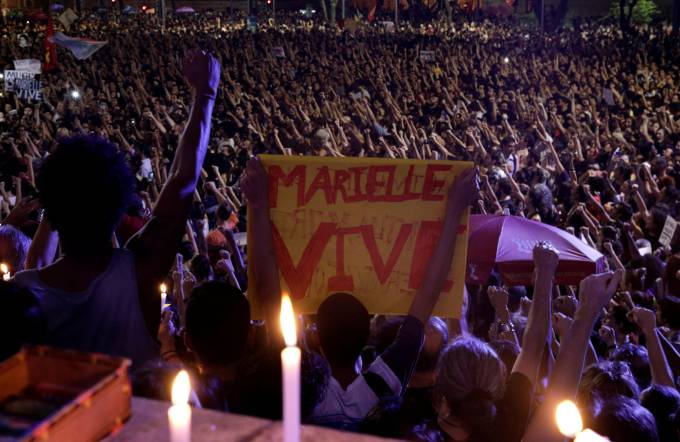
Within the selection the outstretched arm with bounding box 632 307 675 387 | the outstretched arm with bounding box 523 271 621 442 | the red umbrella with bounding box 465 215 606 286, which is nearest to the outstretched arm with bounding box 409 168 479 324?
the outstretched arm with bounding box 523 271 621 442

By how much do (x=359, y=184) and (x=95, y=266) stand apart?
1.23 metres

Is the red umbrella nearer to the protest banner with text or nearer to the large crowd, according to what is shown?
the large crowd

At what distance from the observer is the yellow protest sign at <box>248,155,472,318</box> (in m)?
2.72

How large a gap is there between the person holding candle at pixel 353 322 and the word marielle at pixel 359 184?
8cm

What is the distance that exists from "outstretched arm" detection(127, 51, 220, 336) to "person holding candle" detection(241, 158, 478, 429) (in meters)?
0.45

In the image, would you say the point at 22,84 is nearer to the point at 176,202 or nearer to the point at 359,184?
the point at 359,184

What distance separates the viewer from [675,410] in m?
2.56

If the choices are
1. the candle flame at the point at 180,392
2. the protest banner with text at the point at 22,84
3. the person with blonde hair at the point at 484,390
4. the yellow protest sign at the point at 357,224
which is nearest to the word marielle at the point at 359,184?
the yellow protest sign at the point at 357,224

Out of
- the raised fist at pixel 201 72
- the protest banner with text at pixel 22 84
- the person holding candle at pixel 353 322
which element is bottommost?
the person holding candle at pixel 353 322

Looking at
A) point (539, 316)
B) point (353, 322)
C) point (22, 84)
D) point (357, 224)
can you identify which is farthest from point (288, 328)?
point (22, 84)

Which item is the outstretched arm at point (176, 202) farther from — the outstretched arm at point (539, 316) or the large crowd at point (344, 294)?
the outstretched arm at point (539, 316)

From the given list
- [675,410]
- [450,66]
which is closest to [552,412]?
[675,410]

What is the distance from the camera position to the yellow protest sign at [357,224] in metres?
2.72

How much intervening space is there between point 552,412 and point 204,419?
124cm
